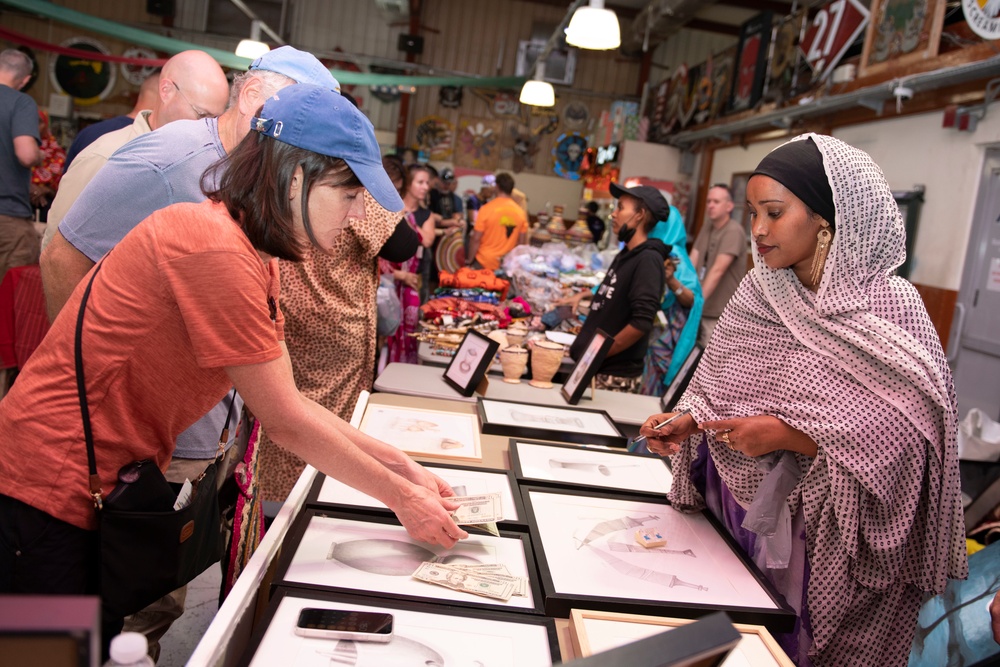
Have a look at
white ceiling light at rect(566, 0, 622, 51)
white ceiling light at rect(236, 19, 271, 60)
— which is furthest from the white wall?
white ceiling light at rect(236, 19, 271, 60)

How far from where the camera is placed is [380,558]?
1.39 metres

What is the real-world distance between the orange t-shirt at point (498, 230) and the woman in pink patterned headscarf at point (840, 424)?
576cm

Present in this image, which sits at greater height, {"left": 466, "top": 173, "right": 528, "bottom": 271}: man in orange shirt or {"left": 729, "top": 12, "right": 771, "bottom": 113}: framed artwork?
{"left": 729, "top": 12, "right": 771, "bottom": 113}: framed artwork

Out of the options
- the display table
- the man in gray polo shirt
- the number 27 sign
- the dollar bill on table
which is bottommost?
the display table

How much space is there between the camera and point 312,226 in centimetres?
132

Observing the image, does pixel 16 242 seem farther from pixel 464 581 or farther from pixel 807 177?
pixel 807 177

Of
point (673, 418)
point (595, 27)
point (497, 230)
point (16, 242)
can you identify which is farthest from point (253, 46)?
point (673, 418)

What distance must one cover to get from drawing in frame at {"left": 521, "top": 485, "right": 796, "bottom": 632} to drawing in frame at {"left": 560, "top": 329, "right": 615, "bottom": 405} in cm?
103

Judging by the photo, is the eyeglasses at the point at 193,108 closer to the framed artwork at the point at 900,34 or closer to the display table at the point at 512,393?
the display table at the point at 512,393

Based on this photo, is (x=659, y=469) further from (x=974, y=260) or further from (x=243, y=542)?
(x=974, y=260)

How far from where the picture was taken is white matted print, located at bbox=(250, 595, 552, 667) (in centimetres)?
108

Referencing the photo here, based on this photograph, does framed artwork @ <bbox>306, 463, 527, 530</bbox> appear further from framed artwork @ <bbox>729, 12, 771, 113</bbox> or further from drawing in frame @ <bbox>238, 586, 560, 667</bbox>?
framed artwork @ <bbox>729, 12, 771, 113</bbox>

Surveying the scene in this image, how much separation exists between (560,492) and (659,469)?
42cm

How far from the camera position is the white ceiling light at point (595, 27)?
5891 mm
